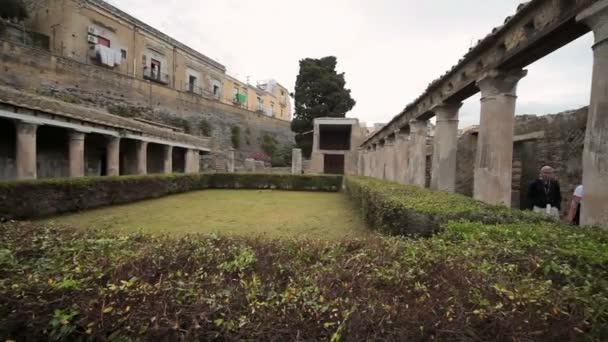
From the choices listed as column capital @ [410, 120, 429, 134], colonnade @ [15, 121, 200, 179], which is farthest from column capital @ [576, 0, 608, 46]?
colonnade @ [15, 121, 200, 179]

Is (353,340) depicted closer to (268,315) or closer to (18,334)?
(268,315)

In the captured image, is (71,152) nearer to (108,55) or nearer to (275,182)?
(275,182)

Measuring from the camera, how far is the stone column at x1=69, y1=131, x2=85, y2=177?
14520mm

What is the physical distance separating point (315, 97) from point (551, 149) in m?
29.8

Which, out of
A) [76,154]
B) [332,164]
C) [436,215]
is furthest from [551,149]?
[332,164]

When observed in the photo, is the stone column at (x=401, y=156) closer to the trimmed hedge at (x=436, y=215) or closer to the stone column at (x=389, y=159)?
the stone column at (x=389, y=159)

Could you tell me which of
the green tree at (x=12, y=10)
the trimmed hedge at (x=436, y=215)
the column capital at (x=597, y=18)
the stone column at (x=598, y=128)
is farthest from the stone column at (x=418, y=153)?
the green tree at (x=12, y=10)

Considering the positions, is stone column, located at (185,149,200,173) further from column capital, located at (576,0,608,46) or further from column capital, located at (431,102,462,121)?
column capital, located at (576,0,608,46)

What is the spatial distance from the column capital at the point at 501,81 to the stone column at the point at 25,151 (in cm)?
1695

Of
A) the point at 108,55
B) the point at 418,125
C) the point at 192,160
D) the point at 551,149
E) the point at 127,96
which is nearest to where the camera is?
the point at 551,149

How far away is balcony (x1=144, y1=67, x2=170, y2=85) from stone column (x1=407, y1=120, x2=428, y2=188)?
28303 mm

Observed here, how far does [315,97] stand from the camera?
36562 millimetres

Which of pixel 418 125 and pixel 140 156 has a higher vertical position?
pixel 418 125

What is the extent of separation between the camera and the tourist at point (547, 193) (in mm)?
6207
